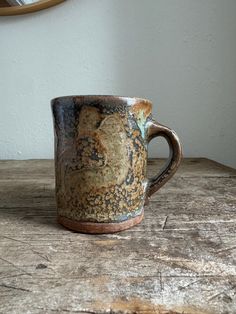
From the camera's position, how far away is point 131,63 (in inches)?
37.7

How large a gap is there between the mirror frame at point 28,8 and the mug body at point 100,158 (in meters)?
0.74

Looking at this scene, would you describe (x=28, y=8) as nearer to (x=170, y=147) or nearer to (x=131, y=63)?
(x=131, y=63)

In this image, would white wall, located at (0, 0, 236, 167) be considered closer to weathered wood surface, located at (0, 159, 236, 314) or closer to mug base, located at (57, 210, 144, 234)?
weathered wood surface, located at (0, 159, 236, 314)

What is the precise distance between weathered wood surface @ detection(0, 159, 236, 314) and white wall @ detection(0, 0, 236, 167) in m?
0.56

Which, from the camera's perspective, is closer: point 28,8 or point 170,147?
point 170,147

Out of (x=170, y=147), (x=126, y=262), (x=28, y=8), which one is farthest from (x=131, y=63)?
(x=126, y=262)

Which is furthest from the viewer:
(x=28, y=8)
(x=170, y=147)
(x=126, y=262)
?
(x=28, y=8)

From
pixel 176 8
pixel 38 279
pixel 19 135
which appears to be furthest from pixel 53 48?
pixel 38 279

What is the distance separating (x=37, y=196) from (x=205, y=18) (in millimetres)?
811

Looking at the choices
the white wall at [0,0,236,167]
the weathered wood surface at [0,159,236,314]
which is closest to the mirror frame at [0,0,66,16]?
the white wall at [0,0,236,167]

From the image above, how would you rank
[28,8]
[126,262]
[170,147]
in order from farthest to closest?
[28,8] < [170,147] < [126,262]

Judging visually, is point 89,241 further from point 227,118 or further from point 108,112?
point 227,118

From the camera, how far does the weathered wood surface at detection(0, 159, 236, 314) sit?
213mm

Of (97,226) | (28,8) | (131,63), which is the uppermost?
(28,8)
